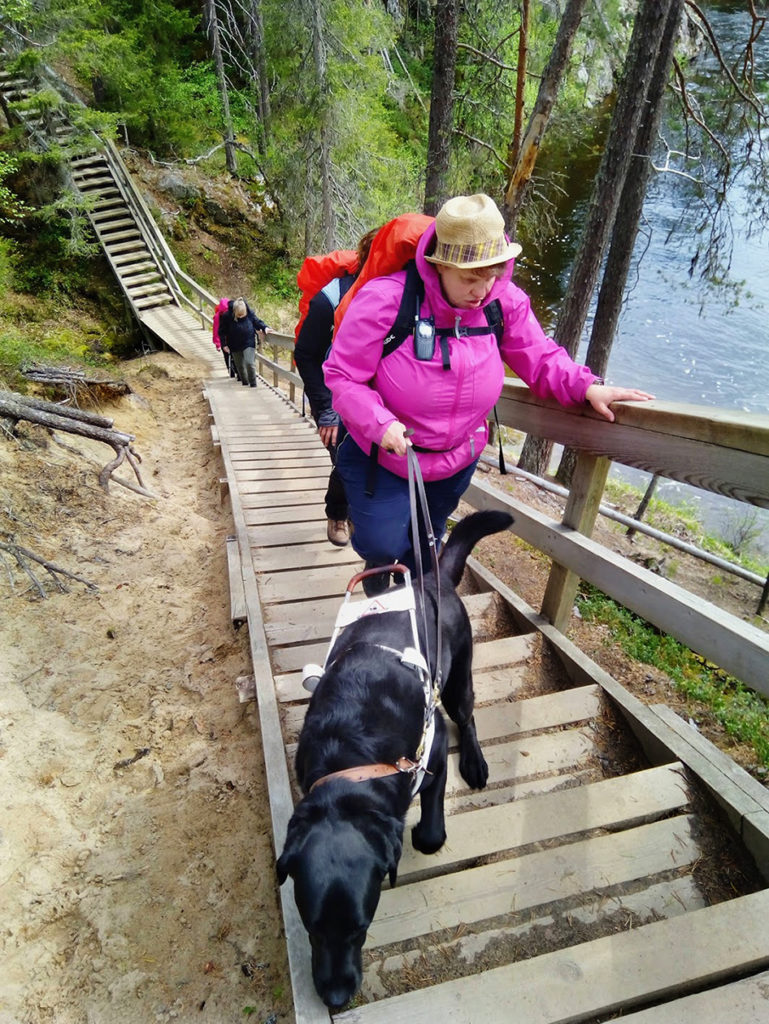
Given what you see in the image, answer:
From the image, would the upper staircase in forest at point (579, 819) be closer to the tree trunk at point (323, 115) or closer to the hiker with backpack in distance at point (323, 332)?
the hiker with backpack in distance at point (323, 332)

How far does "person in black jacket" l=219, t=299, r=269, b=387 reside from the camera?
10148 mm

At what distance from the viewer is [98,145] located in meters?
16.1

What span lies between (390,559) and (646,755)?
125 cm

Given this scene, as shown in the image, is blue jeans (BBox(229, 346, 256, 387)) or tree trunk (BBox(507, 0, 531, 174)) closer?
tree trunk (BBox(507, 0, 531, 174))

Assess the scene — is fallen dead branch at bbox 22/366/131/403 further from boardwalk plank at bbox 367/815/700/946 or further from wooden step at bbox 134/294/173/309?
wooden step at bbox 134/294/173/309

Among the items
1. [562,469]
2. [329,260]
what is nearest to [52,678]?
[329,260]

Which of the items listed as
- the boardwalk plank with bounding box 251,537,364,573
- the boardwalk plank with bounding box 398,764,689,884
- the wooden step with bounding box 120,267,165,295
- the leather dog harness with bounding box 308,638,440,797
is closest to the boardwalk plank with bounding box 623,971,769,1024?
the boardwalk plank with bounding box 398,764,689,884

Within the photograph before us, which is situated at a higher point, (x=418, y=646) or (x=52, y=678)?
(x=418, y=646)

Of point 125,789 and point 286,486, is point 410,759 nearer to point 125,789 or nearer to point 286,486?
point 125,789

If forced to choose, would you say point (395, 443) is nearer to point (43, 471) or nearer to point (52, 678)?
point (52, 678)

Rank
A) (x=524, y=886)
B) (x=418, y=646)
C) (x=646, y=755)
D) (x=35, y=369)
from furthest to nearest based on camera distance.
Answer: (x=35, y=369)
(x=646, y=755)
(x=418, y=646)
(x=524, y=886)

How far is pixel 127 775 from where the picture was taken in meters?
2.39

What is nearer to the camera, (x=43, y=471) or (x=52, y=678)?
(x=52, y=678)

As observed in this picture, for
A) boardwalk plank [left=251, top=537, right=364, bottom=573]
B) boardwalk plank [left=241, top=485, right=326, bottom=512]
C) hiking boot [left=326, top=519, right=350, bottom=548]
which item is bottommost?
boardwalk plank [left=241, top=485, right=326, bottom=512]
